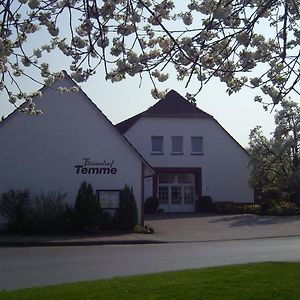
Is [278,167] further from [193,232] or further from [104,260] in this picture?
[104,260]

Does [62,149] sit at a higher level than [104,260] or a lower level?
higher

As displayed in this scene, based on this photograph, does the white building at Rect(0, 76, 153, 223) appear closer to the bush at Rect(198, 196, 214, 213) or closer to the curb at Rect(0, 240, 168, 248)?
the curb at Rect(0, 240, 168, 248)

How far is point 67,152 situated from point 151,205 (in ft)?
50.5

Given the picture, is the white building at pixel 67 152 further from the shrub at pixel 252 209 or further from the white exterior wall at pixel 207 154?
the white exterior wall at pixel 207 154

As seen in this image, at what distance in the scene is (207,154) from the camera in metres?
44.8

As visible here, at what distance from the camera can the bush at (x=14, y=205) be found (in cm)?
2659

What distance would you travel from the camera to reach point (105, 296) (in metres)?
8.50

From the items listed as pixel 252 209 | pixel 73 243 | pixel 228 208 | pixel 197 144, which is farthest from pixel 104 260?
pixel 197 144

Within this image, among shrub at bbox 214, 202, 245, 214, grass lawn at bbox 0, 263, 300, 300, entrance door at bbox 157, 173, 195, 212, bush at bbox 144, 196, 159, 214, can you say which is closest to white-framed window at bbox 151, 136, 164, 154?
entrance door at bbox 157, 173, 195, 212

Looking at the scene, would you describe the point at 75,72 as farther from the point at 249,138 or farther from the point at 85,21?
the point at 249,138

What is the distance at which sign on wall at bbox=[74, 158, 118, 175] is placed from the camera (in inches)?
1115

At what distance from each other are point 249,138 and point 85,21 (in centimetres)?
4146

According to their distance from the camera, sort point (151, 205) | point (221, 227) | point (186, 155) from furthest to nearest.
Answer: point (186, 155), point (151, 205), point (221, 227)

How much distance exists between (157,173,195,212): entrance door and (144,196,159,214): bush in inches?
56.0
